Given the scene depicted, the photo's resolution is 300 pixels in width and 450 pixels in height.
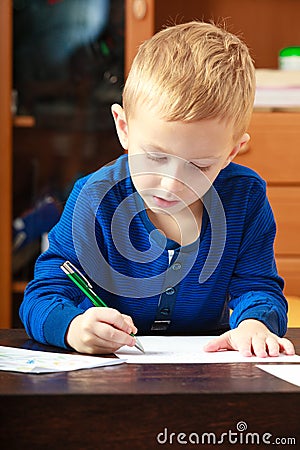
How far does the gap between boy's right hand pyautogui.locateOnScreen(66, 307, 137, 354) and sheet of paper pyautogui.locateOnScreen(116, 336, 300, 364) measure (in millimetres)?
15

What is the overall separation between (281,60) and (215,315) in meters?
1.65

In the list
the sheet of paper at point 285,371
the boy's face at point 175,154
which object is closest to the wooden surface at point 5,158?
the boy's face at point 175,154

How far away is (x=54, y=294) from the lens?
1.03m

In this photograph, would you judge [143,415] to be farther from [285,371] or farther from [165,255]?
[165,255]

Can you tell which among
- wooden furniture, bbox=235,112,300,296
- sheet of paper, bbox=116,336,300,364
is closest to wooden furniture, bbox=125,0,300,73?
wooden furniture, bbox=235,112,300,296

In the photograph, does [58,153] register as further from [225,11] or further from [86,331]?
[86,331]

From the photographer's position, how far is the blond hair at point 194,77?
98cm

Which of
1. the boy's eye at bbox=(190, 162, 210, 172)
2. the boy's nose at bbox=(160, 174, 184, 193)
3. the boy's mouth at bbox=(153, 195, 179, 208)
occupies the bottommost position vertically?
the boy's mouth at bbox=(153, 195, 179, 208)

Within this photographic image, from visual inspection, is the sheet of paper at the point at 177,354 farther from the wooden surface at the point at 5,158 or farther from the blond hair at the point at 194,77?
the wooden surface at the point at 5,158

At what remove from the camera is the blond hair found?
3.20ft

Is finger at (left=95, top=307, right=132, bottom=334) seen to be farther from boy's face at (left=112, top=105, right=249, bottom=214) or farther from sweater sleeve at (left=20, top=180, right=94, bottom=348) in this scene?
boy's face at (left=112, top=105, right=249, bottom=214)

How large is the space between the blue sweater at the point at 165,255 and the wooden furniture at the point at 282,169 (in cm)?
141

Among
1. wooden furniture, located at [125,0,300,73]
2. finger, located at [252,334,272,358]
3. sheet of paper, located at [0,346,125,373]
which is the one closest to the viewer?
sheet of paper, located at [0,346,125,373]

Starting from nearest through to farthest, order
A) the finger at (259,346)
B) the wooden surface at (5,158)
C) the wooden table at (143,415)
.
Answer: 1. the wooden table at (143,415)
2. the finger at (259,346)
3. the wooden surface at (5,158)
